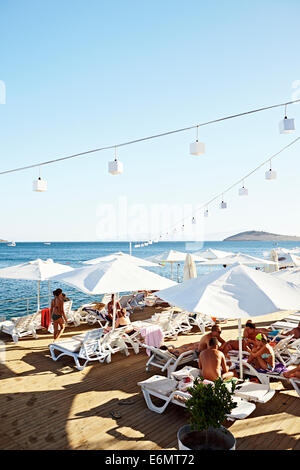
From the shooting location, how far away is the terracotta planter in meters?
3.10

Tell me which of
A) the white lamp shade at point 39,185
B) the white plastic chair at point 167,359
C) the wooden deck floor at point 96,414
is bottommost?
the wooden deck floor at point 96,414

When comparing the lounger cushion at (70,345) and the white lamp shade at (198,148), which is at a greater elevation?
the white lamp shade at (198,148)

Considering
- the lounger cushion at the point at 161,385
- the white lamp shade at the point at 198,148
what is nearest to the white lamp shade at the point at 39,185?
the white lamp shade at the point at 198,148

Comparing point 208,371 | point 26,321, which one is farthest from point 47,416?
point 26,321

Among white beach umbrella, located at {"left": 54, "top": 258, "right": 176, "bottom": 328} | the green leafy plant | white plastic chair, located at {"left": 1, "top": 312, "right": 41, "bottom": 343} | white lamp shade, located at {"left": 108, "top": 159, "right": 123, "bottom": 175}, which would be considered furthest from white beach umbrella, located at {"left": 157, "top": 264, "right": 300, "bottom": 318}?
white plastic chair, located at {"left": 1, "top": 312, "right": 41, "bottom": 343}

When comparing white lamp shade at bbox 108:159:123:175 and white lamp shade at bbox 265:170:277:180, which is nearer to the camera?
white lamp shade at bbox 108:159:123:175

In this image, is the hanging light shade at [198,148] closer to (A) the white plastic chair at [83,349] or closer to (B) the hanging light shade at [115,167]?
(B) the hanging light shade at [115,167]

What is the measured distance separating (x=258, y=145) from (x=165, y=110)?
143 inches

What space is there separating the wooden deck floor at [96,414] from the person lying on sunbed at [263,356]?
44 cm

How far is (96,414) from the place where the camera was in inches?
175

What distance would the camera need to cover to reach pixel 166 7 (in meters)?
8.42

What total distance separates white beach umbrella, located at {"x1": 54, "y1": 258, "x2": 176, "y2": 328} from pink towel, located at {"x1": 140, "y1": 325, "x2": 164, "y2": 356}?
Result: 1239mm

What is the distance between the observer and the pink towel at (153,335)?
23.7 ft

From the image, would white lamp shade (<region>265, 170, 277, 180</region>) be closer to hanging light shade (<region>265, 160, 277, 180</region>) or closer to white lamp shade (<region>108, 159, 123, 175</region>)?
hanging light shade (<region>265, 160, 277, 180</region>)
